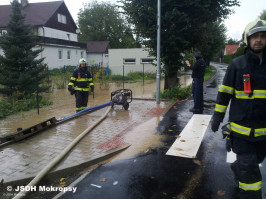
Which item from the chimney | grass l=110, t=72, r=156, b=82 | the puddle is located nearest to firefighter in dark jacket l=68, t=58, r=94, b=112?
the puddle

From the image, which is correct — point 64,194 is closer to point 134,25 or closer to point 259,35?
point 259,35

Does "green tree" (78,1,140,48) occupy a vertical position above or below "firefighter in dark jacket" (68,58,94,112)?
above

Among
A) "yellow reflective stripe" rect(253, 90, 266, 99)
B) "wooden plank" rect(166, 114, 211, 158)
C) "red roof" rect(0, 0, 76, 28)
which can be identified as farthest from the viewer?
"red roof" rect(0, 0, 76, 28)

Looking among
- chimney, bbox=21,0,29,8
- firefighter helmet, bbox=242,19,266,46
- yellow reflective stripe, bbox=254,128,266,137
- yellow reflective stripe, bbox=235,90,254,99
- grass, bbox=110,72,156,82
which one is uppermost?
chimney, bbox=21,0,29,8

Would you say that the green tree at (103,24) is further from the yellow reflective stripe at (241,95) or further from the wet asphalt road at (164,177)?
the yellow reflective stripe at (241,95)

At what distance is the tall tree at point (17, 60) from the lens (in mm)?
10656

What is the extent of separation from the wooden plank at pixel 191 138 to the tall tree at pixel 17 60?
7.07 m

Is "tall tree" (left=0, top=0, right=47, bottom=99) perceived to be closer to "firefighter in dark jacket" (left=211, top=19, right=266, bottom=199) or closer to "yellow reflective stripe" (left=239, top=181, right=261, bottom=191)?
"firefighter in dark jacket" (left=211, top=19, right=266, bottom=199)

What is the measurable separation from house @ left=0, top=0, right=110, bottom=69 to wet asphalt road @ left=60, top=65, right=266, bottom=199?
1075 inches

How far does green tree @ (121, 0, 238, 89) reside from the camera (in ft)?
34.1

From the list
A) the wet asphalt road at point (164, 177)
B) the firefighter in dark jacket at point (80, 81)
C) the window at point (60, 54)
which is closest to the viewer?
the wet asphalt road at point (164, 177)

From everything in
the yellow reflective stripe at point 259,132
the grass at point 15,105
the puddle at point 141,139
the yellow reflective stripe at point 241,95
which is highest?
the yellow reflective stripe at point 241,95

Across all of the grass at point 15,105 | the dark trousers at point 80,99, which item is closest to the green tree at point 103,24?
the grass at point 15,105

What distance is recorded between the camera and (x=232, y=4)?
11.2 m
